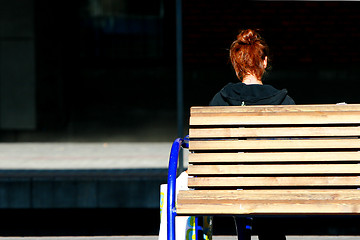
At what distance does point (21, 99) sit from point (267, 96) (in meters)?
11.2

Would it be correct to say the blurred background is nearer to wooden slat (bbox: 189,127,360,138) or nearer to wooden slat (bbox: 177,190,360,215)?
wooden slat (bbox: 189,127,360,138)

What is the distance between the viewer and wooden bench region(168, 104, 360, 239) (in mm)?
3516

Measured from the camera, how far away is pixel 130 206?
880 centimetres

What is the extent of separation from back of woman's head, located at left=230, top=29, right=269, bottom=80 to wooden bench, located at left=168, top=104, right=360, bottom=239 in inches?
11.4

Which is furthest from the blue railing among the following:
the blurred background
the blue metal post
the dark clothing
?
the blurred background

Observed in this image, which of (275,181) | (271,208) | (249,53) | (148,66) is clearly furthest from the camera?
(148,66)

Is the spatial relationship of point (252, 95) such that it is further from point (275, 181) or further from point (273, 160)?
point (275, 181)

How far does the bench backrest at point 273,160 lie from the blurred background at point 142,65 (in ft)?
35.3

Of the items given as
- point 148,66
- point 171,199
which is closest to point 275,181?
point 171,199

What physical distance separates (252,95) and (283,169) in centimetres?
53

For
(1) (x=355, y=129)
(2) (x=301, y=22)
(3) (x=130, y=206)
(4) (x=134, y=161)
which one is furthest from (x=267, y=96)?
(2) (x=301, y=22)

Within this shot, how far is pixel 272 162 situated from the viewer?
12.3 ft

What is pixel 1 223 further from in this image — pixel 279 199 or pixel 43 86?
pixel 43 86

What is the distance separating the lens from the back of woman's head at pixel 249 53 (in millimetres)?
4102
